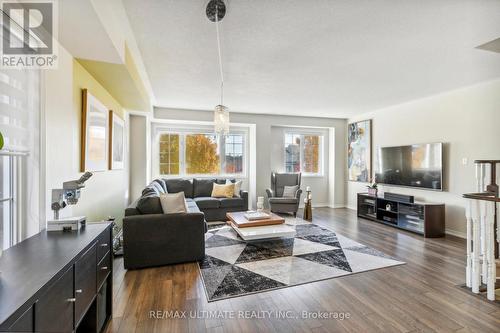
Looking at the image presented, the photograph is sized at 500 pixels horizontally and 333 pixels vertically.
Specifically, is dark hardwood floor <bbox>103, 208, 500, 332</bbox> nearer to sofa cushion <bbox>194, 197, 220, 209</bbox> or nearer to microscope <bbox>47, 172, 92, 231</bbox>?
microscope <bbox>47, 172, 92, 231</bbox>

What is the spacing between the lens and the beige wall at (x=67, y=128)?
1.84m

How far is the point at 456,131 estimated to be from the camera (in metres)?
4.05

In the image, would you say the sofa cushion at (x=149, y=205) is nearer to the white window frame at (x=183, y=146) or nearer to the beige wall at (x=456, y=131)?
the white window frame at (x=183, y=146)

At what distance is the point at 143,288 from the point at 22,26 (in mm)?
2312

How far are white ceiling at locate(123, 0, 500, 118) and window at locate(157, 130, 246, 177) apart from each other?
173cm

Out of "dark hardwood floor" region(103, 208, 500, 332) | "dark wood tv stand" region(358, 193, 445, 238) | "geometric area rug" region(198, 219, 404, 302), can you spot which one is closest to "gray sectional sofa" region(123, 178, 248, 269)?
"dark hardwood floor" region(103, 208, 500, 332)

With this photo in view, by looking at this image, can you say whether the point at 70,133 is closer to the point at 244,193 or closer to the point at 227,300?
the point at 227,300

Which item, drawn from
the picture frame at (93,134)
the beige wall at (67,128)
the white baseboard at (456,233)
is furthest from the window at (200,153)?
the white baseboard at (456,233)

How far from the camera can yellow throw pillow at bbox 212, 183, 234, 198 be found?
5336mm

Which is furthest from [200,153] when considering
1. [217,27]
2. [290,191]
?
[217,27]

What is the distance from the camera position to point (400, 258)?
3.08 m

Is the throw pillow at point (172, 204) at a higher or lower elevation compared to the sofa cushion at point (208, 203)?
higher

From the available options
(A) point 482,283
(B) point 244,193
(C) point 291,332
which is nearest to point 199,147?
(B) point 244,193

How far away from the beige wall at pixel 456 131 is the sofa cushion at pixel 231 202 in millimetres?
3407
